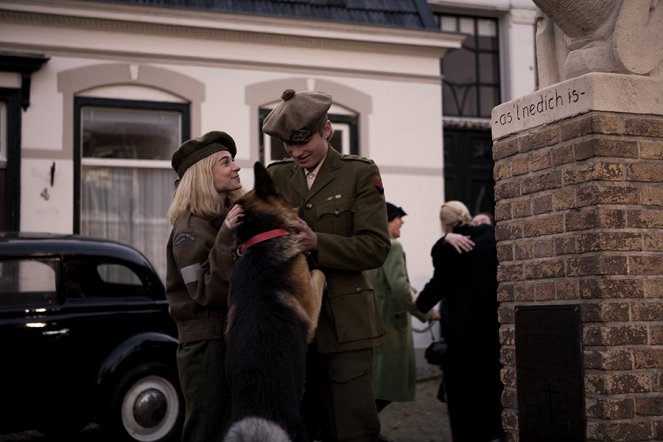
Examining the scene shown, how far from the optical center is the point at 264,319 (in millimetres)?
4176

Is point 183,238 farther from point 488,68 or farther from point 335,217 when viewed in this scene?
point 488,68

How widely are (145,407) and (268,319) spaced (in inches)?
213

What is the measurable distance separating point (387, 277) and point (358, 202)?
4555mm

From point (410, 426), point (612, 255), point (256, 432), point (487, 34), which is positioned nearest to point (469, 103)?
point (487, 34)

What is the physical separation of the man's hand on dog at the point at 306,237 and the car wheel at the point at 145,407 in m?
5.21

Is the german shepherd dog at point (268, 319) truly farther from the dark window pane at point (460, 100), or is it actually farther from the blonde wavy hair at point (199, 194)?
Answer: the dark window pane at point (460, 100)

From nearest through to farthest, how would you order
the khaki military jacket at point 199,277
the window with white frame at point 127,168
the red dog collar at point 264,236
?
1. the red dog collar at point 264,236
2. the khaki military jacket at point 199,277
3. the window with white frame at point 127,168

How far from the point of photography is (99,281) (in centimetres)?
950

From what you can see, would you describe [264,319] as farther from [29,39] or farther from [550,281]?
[29,39]

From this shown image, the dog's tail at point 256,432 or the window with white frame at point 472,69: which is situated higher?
the window with white frame at point 472,69

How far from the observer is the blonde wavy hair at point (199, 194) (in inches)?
191

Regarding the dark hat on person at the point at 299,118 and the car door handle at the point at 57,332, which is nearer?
the dark hat on person at the point at 299,118

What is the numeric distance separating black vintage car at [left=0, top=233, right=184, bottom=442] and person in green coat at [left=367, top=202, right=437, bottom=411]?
6.29 feet

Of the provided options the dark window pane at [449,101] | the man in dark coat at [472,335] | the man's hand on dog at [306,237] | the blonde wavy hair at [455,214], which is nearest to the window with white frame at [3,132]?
the blonde wavy hair at [455,214]
